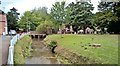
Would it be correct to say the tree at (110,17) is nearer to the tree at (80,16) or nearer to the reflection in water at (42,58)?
the tree at (80,16)

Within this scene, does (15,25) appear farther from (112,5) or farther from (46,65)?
(112,5)

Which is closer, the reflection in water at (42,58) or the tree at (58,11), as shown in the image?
the reflection in water at (42,58)

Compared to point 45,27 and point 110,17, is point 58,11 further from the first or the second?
point 45,27

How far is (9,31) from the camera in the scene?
10234mm

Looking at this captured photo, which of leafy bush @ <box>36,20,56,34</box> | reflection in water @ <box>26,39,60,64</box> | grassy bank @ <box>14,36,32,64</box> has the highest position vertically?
leafy bush @ <box>36,20,56,34</box>

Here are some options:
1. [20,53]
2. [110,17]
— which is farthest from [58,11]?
[20,53]

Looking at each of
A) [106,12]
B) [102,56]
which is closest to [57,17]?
[106,12]

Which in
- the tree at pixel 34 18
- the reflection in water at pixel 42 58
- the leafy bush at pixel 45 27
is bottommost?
the reflection in water at pixel 42 58

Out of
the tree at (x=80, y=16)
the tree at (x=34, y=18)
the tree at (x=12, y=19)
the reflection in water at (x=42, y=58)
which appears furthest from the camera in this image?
the tree at (x=80, y=16)

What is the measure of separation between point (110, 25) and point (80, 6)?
5.43 metres

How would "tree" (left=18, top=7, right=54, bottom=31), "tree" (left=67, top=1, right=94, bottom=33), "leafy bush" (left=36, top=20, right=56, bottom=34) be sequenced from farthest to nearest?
"tree" (left=67, top=1, right=94, bottom=33) → "leafy bush" (left=36, top=20, right=56, bottom=34) → "tree" (left=18, top=7, right=54, bottom=31)

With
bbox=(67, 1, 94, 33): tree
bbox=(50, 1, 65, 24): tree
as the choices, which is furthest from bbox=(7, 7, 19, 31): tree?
bbox=(67, 1, 94, 33): tree

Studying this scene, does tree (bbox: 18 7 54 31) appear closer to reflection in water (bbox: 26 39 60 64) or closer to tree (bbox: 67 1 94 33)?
tree (bbox: 67 1 94 33)

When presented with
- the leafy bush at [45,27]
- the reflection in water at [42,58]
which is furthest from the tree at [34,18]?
the reflection in water at [42,58]
